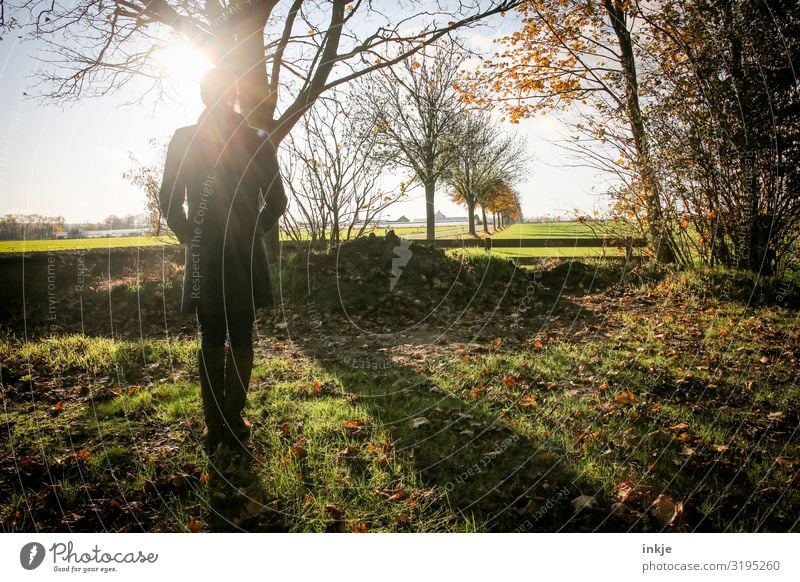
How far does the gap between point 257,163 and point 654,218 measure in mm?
8015

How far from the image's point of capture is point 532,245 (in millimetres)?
15992

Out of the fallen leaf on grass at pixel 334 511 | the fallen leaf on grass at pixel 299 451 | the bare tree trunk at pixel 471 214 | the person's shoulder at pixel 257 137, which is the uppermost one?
the bare tree trunk at pixel 471 214

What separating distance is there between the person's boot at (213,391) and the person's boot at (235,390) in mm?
50

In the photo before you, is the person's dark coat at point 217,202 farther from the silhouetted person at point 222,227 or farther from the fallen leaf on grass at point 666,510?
the fallen leaf on grass at point 666,510

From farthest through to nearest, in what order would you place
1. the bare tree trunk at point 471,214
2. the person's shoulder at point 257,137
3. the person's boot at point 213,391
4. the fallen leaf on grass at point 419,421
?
the bare tree trunk at point 471,214 → the fallen leaf on grass at point 419,421 → the person's boot at point 213,391 → the person's shoulder at point 257,137

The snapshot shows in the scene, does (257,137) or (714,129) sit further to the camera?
(714,129)

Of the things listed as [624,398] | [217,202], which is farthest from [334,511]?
[624,398]

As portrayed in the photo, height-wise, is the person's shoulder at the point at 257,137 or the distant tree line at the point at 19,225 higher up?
the person's shoulder at the point at 257,137

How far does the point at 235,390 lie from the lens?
128 inches

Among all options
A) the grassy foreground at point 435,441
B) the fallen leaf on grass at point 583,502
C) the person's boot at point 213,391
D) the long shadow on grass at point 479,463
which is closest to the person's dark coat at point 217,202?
the person's boot at point 213,391

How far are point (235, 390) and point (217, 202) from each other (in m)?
1.44

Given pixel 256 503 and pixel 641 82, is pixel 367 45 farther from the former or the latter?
pixel 256 503

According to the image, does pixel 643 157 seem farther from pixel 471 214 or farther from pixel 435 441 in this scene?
pixel 471 214

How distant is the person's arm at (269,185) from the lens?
3121mm
